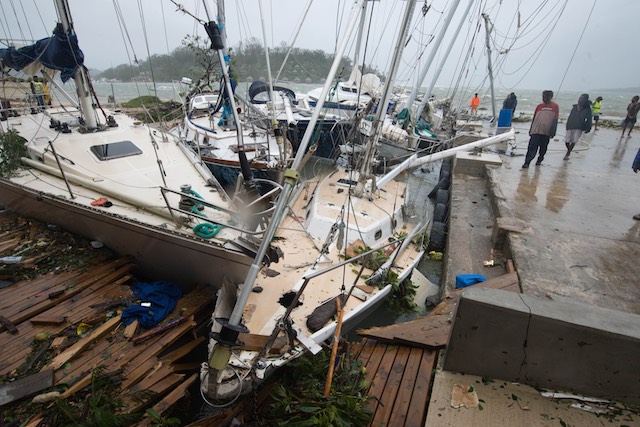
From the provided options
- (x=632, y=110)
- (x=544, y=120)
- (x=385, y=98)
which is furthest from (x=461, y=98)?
(x=385, y=98)

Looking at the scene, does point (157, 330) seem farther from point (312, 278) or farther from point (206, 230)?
point (312, 278)

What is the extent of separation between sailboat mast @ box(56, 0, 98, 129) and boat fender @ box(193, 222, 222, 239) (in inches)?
186

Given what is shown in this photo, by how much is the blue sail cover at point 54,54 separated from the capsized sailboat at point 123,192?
18 mm

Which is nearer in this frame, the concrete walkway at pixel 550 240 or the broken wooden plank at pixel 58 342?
the concrete walkway at pixel 550 240

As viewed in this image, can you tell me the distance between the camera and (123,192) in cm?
540

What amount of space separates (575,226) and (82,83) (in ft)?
34.0

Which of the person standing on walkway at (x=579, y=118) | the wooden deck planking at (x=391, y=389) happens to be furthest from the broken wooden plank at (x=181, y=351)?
the person standing on walkway at (x=579, y=118)

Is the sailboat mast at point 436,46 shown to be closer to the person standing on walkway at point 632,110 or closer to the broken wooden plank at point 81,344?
the person standing on walkway at point 632,110

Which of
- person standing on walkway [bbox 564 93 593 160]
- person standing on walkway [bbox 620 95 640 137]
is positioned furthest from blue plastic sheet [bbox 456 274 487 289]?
person standing on walkway [bbox 620 95 640 137]

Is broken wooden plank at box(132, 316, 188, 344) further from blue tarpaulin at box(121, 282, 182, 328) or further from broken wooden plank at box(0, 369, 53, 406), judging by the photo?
broken wooden plank at box(0, 369, 53, 406)

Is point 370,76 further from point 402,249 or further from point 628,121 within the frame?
point 402,249

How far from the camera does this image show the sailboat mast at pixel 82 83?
6.11 m

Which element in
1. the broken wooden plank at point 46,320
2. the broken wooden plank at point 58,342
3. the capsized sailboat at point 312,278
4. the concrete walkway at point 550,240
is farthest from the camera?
the broken wooden plank at point 46,320

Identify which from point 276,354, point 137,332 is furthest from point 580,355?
point 137,332
